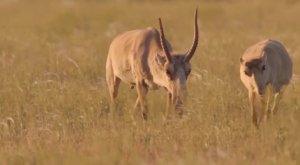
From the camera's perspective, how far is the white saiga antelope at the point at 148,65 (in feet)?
27.8

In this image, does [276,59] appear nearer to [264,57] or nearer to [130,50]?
[264,57]

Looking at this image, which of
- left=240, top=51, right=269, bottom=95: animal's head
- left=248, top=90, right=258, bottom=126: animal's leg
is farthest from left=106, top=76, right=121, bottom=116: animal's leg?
left=240, top=51, right=269, bottom=95: animal's head

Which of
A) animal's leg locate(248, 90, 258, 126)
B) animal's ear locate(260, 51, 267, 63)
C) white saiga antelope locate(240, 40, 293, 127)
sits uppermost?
animal's ear locate(260, 51, 267, 63)

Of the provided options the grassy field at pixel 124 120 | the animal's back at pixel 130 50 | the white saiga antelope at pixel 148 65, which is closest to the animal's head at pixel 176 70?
the white saiga antelope at pixel 148 65

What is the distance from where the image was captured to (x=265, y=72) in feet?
29.7

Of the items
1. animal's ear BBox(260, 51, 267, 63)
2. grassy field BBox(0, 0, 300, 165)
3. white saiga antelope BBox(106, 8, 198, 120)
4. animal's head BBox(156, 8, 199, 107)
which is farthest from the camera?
animal's ear BBox(260, 51, 267, 63)

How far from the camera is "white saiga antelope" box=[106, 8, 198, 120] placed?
8484 millimetres

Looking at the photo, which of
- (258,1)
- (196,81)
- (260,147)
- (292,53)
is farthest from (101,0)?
(260,147)

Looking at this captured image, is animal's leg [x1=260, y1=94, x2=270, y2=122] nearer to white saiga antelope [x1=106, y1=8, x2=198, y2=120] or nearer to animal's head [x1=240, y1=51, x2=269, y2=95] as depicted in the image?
animal's head [x1=240, y1=51, x2=269, y2=95]

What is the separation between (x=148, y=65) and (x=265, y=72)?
5.05 feet

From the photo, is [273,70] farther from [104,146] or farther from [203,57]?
[203,57]

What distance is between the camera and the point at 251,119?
29.0 ft

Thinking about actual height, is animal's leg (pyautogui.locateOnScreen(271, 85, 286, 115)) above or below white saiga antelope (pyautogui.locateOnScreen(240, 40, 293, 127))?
below

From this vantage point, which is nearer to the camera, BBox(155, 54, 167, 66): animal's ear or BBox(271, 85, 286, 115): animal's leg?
BBox(155, 54, 167, 66): animal's ear
